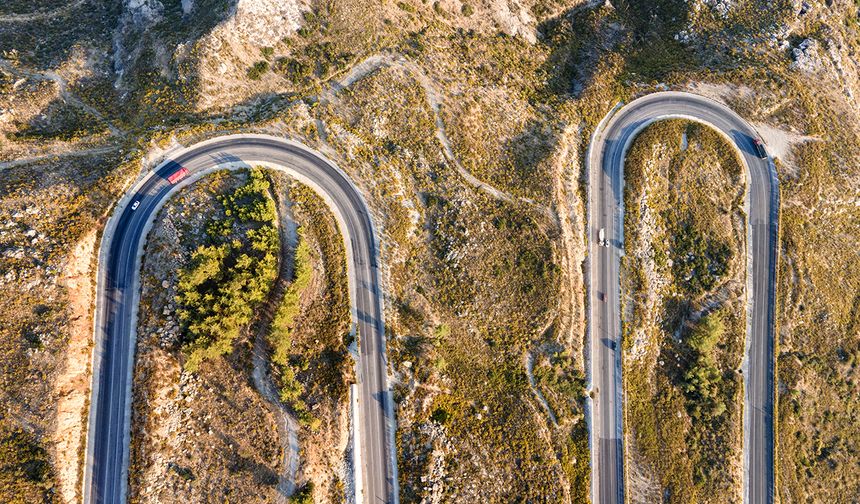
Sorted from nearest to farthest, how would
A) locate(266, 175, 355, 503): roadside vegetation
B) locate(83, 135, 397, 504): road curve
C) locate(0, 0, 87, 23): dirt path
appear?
1. locate(83, 135, 397, 504): road curve
2. locate(266, 175, 355, 503): roadside vegetation
3. locate(0, 0, 87, 23): dirt path

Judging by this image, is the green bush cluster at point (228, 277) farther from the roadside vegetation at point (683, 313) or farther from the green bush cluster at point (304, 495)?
the roadside vegetation at point (683, 313)

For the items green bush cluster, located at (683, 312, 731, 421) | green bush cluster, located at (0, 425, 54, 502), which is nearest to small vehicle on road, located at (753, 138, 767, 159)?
green bush cluster, located at (683, 312, 731, 421)

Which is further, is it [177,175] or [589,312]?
[589,312]

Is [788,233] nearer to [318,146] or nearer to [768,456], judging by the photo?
[768,456]

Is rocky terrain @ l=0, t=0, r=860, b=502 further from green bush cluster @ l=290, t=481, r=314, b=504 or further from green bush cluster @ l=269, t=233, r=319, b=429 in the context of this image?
green bush cluster @ l=269, t=233, r=319, b=429

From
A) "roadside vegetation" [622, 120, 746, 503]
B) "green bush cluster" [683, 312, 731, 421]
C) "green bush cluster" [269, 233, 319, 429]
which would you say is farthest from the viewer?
"green bush cluster" [683, 312, 731, 421]

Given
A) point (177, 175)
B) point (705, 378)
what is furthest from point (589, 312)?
point (177, 175)

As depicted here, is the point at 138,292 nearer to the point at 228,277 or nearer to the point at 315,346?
the point at 228,277
